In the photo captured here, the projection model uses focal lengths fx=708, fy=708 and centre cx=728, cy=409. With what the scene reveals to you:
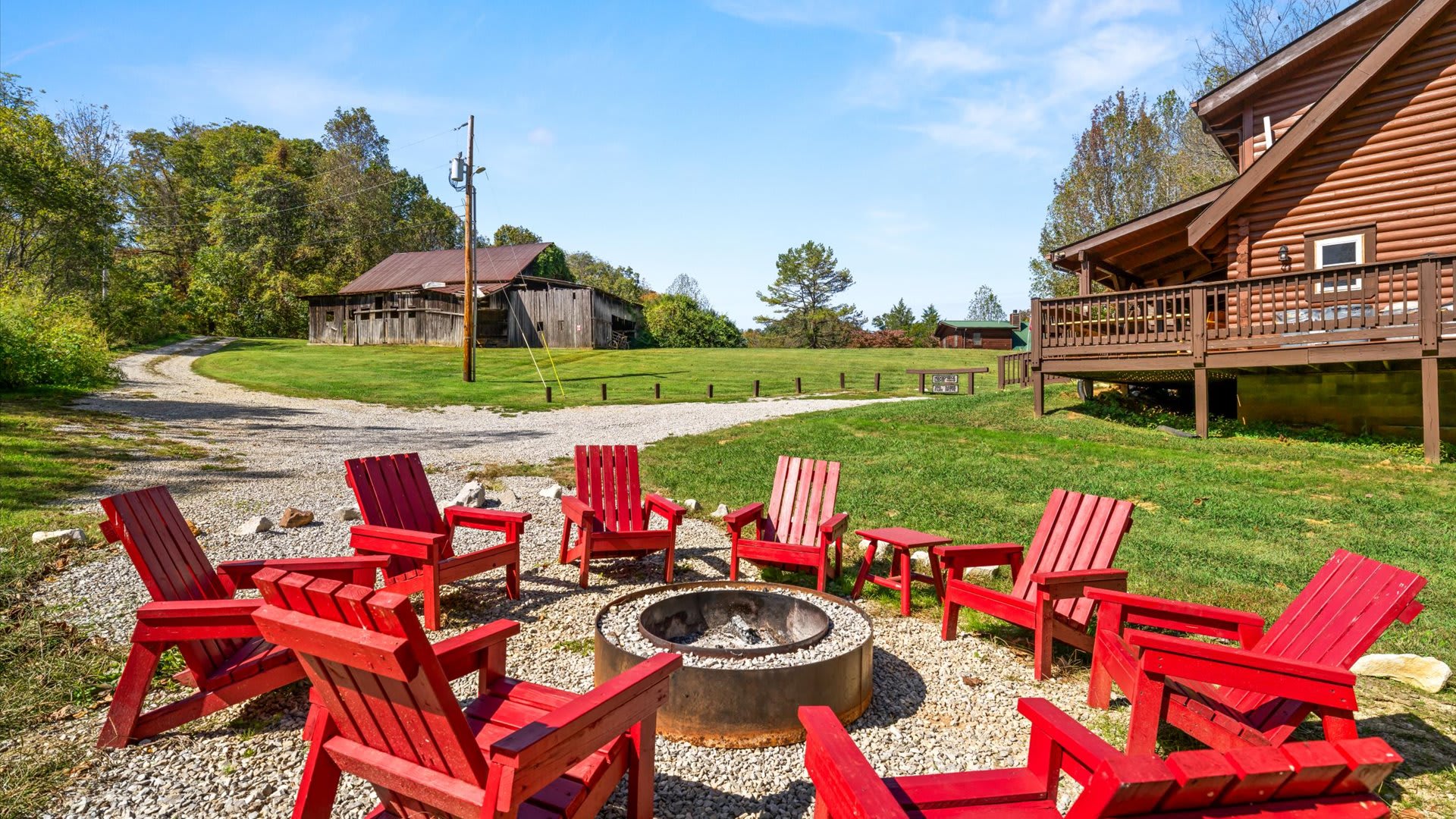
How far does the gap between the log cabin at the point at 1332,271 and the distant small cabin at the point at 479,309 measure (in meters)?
30.0

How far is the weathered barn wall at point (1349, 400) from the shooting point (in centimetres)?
1027

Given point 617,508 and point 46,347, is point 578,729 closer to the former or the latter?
point 617,508

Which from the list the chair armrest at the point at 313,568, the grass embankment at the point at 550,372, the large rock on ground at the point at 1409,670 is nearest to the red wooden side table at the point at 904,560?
the large rock on ground at the point at 1409,670

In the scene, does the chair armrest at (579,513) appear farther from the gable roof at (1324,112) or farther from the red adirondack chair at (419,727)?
Result: the gable roof at (1324,112)

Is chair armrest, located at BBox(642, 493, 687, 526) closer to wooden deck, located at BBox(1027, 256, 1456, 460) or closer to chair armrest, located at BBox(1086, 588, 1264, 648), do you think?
chair armrest, located at BBox(1086, 588, 1264, 648)

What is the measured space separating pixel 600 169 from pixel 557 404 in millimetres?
6381

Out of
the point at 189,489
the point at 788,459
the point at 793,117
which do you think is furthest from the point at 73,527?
the point at 793,117

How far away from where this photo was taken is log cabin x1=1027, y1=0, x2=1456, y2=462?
32.6ft

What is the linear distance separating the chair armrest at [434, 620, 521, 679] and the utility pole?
2189 cm

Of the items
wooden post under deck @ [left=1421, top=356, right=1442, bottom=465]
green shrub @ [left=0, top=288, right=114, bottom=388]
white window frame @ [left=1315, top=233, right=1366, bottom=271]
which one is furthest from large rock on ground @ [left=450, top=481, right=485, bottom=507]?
green shrub @ [left=0, top=288, right=114, bottom=388]

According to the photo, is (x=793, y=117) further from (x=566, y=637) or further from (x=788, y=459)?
(x=566, y=637)

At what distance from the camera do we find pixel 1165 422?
12164 mm

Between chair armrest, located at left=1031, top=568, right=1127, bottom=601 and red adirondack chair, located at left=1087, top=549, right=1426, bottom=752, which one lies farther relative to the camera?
chair armrest, located at left=1031, top=568, right=1127, bottom=601

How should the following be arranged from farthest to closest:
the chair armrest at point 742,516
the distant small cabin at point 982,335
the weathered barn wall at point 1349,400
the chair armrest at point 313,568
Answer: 1. the distant small cabin at point 982,335
2. the weathered barn wall at point 1349,400
3. the chair armrest at point 742,516
4. the chair armrest at point 313,568
